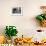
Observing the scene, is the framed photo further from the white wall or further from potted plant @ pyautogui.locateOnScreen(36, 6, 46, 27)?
potted plant @ pyautogui.locateOnScreen(36, 6, 46, 27)

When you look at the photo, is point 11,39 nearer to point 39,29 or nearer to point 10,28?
point 10,28

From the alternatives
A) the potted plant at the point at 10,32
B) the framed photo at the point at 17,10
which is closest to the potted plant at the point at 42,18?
the framed photo at the point at 17,10

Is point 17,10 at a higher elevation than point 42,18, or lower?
higher

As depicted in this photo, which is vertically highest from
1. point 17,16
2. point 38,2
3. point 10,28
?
point 38,2

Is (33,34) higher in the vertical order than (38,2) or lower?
lower

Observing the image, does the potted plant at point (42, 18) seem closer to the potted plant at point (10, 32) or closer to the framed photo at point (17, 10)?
the framed photo at point (17, 10)

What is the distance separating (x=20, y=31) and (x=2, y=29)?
0.31 m

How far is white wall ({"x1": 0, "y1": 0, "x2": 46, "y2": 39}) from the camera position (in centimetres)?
296

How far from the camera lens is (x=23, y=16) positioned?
2.96 meters

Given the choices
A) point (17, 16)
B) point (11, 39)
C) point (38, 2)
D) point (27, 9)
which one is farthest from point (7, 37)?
point (38, 2)

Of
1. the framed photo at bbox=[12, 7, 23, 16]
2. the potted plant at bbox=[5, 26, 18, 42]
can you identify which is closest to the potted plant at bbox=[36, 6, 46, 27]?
the framed photo at bbox=[12, 7, 23, 16]

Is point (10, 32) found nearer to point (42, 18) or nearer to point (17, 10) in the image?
point (17, 10)

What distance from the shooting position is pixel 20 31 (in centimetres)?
296

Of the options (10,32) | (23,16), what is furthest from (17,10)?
(10,32)
